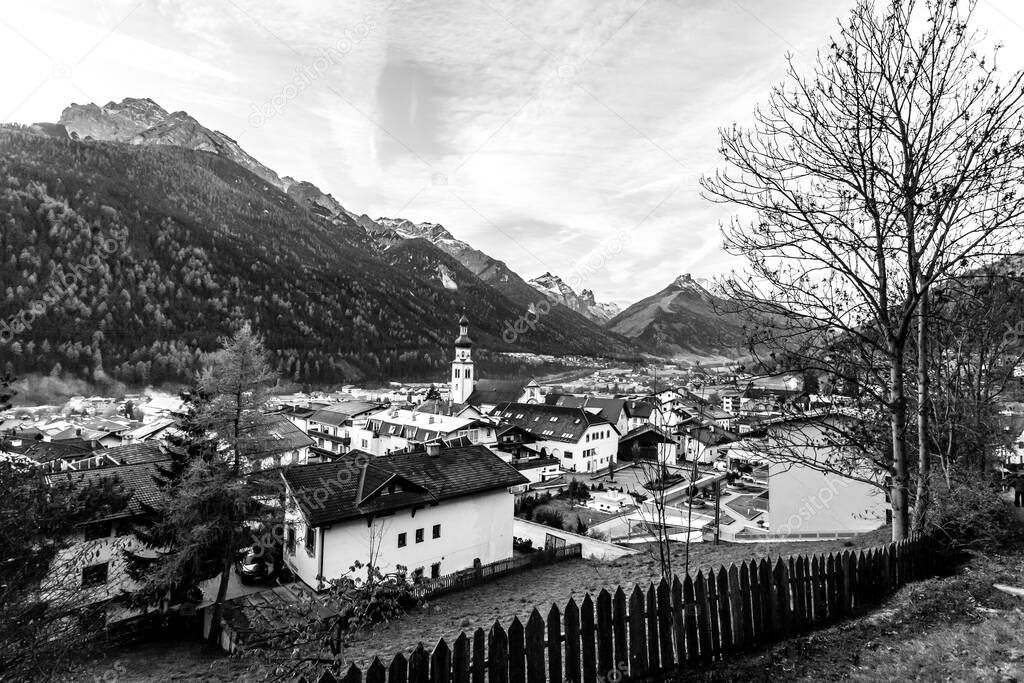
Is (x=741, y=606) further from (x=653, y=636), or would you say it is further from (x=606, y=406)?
(x=606, y=406)

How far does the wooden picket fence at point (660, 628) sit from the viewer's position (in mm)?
5496

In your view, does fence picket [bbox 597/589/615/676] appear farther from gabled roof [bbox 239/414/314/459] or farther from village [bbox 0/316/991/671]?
gabled roof [bbox 239/414/314/459]

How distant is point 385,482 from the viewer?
952 inches

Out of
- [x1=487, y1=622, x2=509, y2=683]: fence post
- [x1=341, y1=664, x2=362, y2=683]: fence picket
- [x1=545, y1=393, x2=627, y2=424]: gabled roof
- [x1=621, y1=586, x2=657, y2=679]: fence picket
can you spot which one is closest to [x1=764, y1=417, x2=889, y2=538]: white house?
[x1=621, y1=586, x2=657, y2=679]: fence picket

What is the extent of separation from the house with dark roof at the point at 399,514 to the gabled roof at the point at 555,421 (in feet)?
104

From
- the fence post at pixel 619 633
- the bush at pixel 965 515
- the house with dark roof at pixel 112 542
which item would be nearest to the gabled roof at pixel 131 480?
the house with dark roof at pixel 112 542

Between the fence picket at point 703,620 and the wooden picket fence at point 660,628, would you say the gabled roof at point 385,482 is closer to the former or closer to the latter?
the wooden picket fence at point 660,628

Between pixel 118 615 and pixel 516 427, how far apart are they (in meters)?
43.2

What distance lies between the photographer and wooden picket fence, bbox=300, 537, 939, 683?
5.50 meters

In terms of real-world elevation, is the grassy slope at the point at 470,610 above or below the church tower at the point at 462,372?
below

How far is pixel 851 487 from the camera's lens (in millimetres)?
25125

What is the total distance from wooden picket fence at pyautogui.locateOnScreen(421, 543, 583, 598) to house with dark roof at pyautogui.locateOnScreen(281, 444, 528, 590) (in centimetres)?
226

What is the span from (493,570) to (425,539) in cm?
375

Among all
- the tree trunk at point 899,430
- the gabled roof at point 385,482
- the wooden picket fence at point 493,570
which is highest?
the tree trunk at point 899,430
